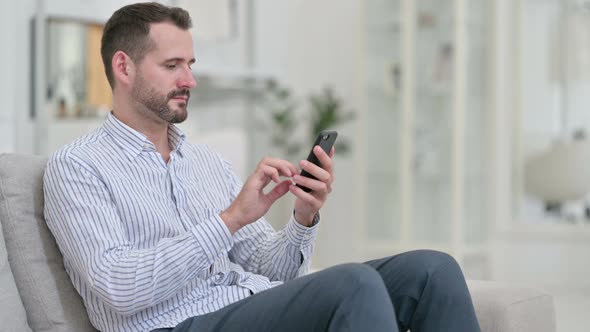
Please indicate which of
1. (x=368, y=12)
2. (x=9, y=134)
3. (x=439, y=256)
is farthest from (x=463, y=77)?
(x=439, y=256)

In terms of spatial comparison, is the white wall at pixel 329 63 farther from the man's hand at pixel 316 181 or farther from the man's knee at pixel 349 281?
the man's knee at pixel 349 281

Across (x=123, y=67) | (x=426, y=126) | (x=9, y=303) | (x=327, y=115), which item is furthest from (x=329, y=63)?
(x=9, y=303)

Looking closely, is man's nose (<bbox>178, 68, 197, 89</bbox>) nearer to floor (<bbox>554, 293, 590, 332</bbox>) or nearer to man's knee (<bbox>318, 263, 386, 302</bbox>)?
man's knee (<bbox>318, 263, 386, 302</bbox>)

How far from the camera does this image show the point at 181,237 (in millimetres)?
1758

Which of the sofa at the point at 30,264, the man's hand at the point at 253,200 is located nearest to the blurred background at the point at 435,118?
the sofa at the point at 30,264

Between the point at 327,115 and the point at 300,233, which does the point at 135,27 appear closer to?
the point at 300,233

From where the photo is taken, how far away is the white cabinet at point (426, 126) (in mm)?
5043

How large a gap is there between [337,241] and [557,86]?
1642mm

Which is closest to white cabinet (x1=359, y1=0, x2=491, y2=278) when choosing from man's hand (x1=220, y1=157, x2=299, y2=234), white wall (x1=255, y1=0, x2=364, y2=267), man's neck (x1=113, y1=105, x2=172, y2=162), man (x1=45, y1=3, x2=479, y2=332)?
white wall (x1=255, y1=0, x2=364, y2=267)

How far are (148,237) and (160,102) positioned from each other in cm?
31

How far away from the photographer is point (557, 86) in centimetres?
538

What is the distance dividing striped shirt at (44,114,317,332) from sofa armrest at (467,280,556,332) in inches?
15.7

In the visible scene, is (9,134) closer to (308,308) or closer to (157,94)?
(157,94)

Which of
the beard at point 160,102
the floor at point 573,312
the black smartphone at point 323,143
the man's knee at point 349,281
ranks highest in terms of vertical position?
the beard at point 160,102
